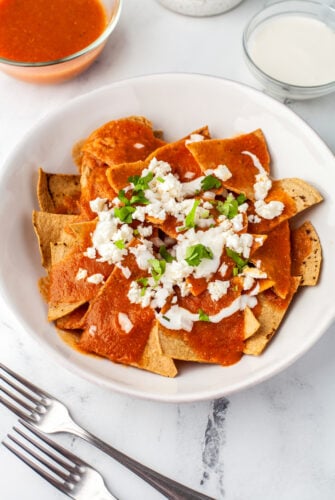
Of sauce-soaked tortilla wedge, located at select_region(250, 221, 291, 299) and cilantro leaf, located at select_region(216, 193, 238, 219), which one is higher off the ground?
cilantro leaf, located at select_region(216, 193, 238, 219)

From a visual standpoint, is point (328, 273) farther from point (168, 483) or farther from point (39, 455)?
point (39, 455)

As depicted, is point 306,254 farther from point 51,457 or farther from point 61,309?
point 51,457

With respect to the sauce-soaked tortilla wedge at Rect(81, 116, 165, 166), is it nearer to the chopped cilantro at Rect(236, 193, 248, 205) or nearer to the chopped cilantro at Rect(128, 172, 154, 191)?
the chopped cilantro at Rect(128, 172, 154, 191)

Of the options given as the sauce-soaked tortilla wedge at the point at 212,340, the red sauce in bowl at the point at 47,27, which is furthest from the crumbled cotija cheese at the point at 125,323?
the red sauce in bowl at the point at 47,27

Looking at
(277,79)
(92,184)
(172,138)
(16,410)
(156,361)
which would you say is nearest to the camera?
(156,361)

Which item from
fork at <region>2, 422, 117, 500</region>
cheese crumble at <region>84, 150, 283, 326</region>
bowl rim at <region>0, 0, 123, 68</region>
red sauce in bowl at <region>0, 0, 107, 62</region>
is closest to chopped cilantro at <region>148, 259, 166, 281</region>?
cheese crumble at <region>84, 150, 283, 326</region>

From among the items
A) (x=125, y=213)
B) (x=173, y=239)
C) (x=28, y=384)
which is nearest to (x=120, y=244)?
(x=125, y=213)
